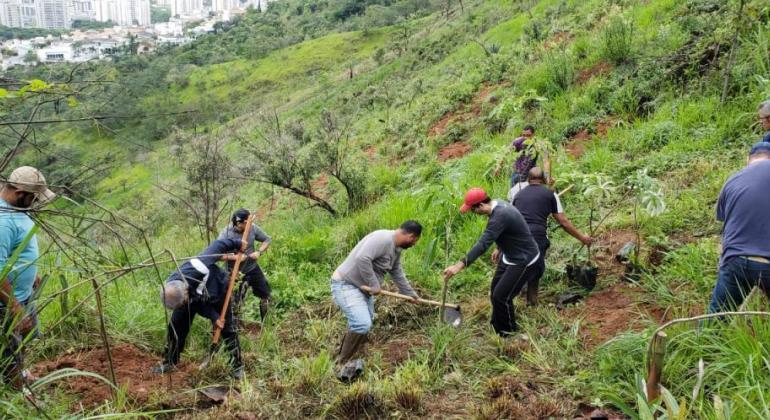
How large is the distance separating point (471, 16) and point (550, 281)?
25150 mm

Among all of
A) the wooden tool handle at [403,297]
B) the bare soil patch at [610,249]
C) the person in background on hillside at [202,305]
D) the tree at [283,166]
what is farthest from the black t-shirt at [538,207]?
the tree at [283,166]

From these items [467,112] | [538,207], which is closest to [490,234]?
[538,207]

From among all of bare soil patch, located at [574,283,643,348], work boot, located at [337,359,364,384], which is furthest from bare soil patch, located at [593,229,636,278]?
work boot, located at [337,359,364,384]

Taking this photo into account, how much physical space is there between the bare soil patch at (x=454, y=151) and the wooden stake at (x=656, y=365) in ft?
27.7

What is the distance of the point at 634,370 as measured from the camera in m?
3.68

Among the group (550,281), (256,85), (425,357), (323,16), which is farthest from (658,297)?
(323,16)

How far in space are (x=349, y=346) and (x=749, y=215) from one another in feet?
10.4

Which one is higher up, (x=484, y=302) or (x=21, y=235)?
(x=21, y=235)

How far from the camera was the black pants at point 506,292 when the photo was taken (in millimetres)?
4802

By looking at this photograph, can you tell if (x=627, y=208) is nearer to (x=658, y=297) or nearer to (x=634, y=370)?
(x=658, y=297)

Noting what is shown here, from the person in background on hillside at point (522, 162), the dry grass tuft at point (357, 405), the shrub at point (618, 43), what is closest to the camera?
the dry grass tuft at point (357, 405)

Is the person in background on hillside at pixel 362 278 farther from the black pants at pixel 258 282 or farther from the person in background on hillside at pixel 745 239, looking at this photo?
the person in background on hillside at pixel 745 239

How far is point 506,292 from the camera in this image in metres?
4.83

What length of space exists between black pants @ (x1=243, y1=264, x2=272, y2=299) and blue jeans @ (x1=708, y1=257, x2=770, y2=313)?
4.42 m
